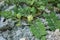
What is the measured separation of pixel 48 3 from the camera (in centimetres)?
285

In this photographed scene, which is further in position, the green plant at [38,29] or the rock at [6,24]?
the rock at [6,24]

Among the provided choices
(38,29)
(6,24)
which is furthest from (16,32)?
(38,29)

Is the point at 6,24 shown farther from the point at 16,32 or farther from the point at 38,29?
the point at 38,29

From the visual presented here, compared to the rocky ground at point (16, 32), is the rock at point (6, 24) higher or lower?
higher

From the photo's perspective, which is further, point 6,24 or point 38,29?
point 6,24

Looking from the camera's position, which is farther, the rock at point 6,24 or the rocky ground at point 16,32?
the rock at point 6,24

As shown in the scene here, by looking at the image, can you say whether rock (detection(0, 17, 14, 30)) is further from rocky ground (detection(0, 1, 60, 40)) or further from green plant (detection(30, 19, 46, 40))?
green plant (detection(30, 19, 46, 40))

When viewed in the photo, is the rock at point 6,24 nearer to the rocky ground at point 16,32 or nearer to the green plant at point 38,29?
the rocky ground at point 16,32

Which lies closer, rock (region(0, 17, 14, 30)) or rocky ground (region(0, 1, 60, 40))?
rocky ground (region(0, 1, 60, 40))

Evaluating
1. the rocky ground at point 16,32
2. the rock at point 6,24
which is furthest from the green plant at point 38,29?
the rock at point 6,24

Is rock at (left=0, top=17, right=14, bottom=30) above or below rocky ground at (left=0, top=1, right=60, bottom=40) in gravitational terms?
above

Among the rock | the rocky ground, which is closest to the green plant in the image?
the rocky ground

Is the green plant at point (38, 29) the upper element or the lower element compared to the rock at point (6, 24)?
lower

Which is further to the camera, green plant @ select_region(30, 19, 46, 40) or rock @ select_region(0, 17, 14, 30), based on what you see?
rock @ select_region(0, 17, 14, 30)
